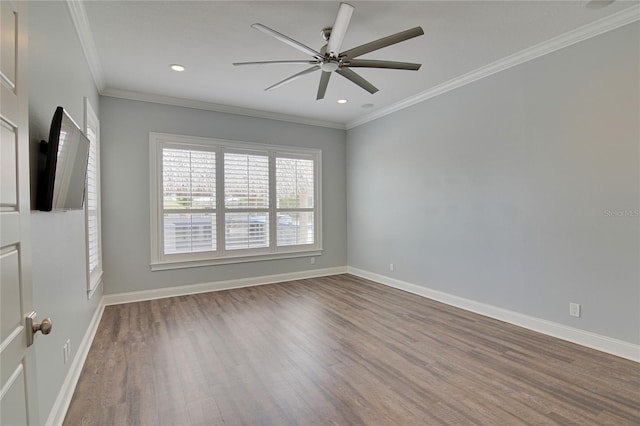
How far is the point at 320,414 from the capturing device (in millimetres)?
2027

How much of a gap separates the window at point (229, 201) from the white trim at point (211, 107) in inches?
19.6

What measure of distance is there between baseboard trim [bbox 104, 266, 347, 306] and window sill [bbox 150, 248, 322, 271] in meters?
0.30

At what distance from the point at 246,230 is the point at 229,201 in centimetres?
57

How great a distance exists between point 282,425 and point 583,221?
3159mm

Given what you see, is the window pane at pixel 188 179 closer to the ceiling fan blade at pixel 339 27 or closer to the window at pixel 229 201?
the window at pixel 229 201

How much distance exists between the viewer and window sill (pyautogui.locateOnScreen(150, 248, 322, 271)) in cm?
462

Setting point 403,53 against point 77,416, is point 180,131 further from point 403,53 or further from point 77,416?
point 77,416

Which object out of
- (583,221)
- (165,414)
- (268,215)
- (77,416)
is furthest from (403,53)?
(77,416)

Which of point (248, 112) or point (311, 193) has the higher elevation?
point (248, 112)

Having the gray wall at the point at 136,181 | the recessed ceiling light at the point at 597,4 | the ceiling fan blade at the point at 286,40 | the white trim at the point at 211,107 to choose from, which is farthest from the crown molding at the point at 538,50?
the gray wall at the point at 136,181

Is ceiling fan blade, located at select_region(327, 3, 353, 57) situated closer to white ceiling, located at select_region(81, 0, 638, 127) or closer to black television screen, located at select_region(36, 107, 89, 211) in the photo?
white ceiling, located at select_region(81, 0, 638, 127)

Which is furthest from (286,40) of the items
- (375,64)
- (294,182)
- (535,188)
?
(294,182)

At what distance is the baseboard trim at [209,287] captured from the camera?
14.4 ft

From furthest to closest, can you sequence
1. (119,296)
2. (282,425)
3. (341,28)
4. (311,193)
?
(311,193), (119,296), (341,28), (282,425)
